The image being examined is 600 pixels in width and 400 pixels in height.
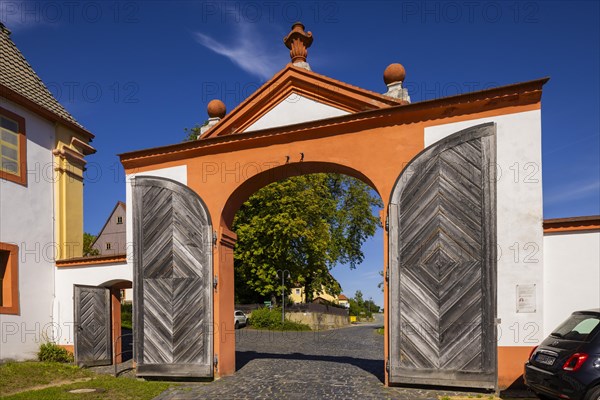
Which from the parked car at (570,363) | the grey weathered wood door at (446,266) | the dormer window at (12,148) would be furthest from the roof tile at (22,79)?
the parked car at (570,363)

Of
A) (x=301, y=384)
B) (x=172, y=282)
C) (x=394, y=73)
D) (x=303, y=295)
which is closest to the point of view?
(x=301, y=384)

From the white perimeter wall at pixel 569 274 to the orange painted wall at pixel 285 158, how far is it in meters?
2.38

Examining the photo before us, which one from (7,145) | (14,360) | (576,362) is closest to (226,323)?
(14,360)

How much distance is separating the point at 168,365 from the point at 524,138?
8411mm

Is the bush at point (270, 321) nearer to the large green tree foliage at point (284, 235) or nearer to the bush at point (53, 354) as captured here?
the large green tree foliage at point (284, 235)

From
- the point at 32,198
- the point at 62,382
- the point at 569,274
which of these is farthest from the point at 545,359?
the point at 32,198

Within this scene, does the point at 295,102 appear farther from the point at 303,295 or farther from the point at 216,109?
the point at 303,295

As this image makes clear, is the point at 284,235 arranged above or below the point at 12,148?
below

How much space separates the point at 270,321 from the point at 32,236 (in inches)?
675

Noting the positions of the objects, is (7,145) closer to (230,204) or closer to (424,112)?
(230,204)

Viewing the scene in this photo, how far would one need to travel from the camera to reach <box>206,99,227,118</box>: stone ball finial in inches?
444

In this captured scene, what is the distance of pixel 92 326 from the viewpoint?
464 inches

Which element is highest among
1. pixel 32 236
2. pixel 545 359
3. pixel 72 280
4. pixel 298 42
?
pixel 298 42

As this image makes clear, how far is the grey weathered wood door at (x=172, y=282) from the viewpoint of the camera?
31.1ft
